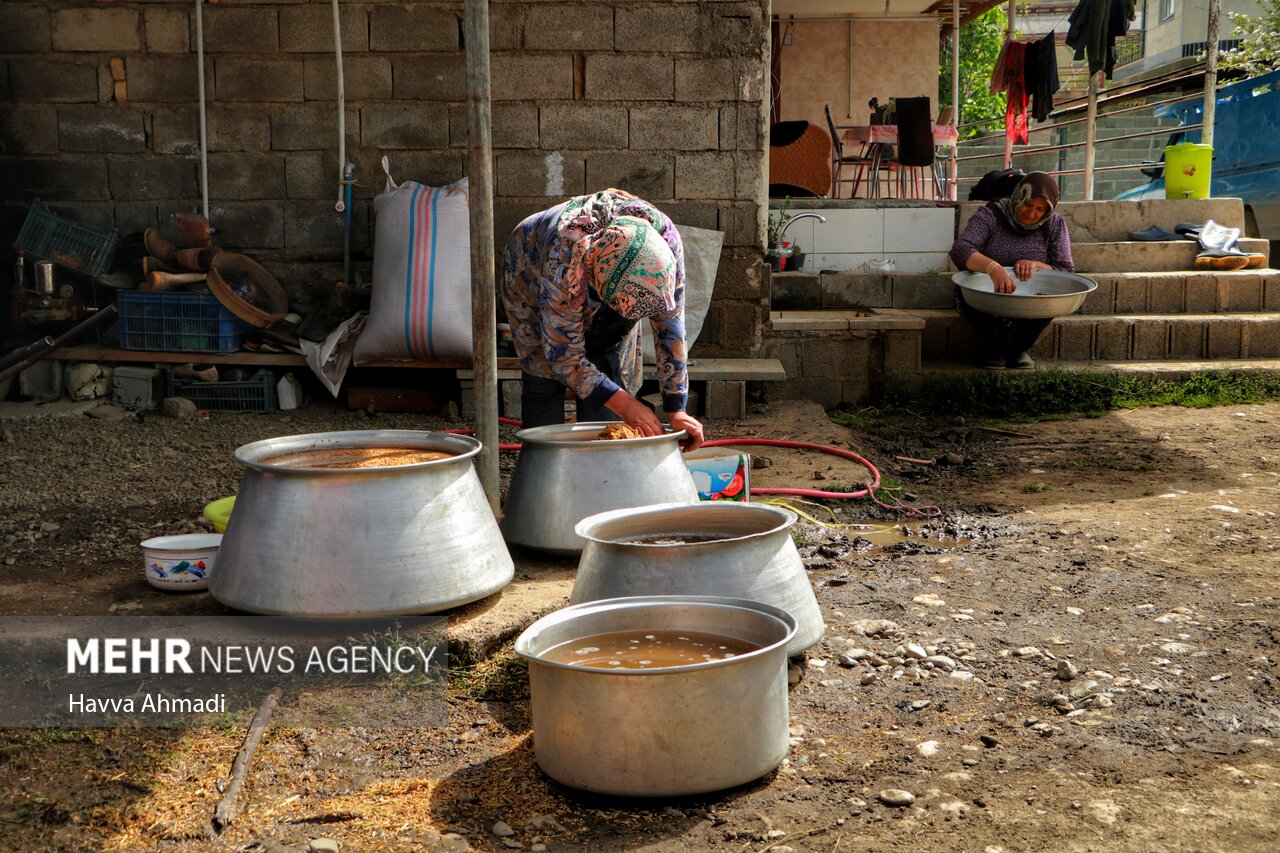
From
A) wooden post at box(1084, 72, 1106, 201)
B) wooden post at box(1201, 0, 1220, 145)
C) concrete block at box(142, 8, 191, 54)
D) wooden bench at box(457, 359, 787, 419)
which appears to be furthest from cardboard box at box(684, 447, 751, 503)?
wooden post at box(1201, 0, 1220, 145)

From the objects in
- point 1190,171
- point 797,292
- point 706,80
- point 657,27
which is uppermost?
point 657,27

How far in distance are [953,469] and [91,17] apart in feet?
17.8

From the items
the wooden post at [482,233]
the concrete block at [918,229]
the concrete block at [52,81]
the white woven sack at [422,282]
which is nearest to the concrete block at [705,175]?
the white woven sack at [422,282]

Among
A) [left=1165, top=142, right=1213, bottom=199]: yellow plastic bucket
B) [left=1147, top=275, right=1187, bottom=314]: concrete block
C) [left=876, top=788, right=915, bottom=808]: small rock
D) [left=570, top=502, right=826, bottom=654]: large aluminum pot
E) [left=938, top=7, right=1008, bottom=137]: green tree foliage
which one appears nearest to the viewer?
[left=876, top=788, right=915, bottom=808]: small rock

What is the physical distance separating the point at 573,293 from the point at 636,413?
42 centimetres

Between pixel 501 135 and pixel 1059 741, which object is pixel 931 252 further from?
pixel 1059 741

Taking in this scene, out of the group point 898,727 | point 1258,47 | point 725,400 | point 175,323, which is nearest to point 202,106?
point 175,323

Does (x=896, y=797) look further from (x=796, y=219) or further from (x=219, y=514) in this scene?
(x=796, y=219)

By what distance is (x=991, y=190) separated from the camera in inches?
360

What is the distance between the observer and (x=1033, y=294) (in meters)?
7.35

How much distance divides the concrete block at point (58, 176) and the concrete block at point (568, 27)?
105 inches

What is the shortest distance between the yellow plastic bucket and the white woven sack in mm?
6125

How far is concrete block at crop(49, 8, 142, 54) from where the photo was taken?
658 centimetres

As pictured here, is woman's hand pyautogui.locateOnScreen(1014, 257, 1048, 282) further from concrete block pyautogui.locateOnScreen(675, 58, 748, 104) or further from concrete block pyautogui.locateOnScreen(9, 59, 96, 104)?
concrete block pyautogui.locateOnScreen(9, 59, 96, 104)
